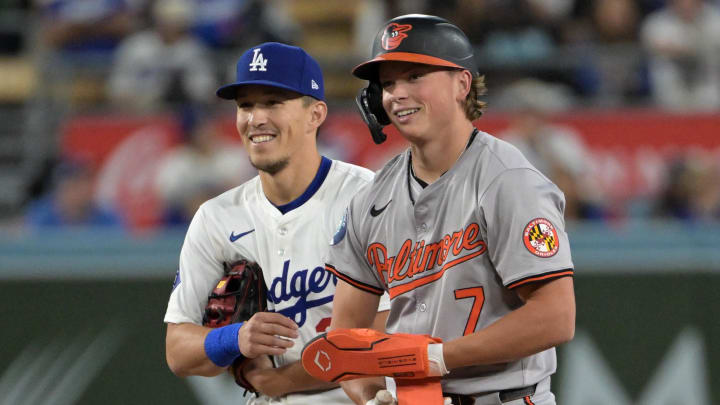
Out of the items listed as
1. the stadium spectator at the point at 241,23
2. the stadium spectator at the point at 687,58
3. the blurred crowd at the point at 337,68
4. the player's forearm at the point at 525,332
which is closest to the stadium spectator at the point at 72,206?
the blurred crowd at the point at 337,68

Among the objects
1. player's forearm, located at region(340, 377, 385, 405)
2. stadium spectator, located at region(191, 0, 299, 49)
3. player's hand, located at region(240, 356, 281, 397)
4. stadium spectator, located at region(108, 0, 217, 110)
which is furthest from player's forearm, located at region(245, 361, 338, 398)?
stadium spectator, located at region(191, 0, 299, 49)

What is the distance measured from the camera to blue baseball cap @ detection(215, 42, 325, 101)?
3609mm

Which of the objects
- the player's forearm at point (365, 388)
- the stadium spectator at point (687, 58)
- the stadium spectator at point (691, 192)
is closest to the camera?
the player's forearm at point (365, 388)

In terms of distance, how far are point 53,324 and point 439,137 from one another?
3.53 metres

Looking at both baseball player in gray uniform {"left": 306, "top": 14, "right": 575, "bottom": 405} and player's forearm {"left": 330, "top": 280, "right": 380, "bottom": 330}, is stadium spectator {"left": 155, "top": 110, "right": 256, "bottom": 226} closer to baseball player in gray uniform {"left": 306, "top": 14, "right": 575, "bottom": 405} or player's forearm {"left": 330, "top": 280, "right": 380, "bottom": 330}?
player's forearm {"left": 330, "top": 280, "right": 380, "bottom": 330}

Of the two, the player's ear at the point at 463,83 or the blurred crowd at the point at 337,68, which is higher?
the blurred crowd at the point at 337,68

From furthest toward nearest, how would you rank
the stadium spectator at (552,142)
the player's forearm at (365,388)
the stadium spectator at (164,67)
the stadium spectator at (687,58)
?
the stadium spectator at (164,67), the stadium spectator at (687,58), the stadium spectator at (552,142), the player's forearm at (365,388)

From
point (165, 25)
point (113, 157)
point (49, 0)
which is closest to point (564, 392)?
point (113, 157)

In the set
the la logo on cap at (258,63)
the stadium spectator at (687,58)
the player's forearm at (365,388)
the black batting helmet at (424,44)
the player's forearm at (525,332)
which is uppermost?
the stadium spectator at (687,58)

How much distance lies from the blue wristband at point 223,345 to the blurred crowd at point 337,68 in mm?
4177

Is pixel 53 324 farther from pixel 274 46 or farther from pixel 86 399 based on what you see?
pixel 274 46

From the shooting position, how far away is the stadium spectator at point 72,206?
25.1 ft

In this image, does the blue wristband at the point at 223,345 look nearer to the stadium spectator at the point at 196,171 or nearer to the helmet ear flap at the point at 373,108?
the helmet ear flap at the point at 373,108

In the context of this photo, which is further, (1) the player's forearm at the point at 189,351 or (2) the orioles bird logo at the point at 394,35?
(1) the player's forearm at the point at 189,351
